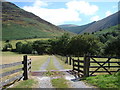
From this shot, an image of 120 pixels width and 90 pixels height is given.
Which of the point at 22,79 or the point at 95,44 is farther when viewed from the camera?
the point at 95,44

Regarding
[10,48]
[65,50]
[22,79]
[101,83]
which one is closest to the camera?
[101,83]

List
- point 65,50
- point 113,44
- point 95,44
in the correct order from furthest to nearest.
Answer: point 65,50 < point 95,44 < point 113,44

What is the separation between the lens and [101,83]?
32.5 ft

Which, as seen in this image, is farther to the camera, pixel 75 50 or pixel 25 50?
pixel 25 50

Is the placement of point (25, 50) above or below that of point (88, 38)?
below

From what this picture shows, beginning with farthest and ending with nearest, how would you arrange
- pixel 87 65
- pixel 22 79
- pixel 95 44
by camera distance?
pixel 95 44, pixel 87 65, pixel 22 79

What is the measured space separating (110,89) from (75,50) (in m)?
74.2

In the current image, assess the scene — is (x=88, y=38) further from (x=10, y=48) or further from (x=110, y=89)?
(x=10, y=48)

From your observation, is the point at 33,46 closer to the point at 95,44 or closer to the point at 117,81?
the point at 95,44

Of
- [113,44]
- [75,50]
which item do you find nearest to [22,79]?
[113,44]

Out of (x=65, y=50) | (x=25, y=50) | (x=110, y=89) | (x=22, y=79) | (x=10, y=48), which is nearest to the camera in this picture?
(x=110, y=89)

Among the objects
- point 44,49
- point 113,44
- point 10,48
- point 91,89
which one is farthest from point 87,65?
point 10,48

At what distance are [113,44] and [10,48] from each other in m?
110

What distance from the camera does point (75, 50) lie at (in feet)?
272
